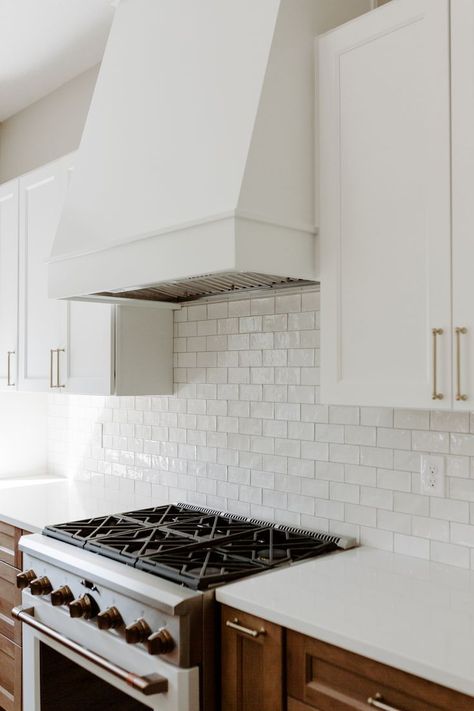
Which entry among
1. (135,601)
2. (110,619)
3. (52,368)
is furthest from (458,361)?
(52,368)

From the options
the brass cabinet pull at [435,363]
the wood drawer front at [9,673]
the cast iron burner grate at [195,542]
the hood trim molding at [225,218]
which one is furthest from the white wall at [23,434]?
the brass cabinet pull at [435,363]

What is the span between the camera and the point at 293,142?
1864 millimetres

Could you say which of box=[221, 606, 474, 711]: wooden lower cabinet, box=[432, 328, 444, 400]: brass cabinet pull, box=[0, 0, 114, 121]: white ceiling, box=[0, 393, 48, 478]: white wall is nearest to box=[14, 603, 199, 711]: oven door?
box=[221, 606, 474, 711]: wooden lower cabinet

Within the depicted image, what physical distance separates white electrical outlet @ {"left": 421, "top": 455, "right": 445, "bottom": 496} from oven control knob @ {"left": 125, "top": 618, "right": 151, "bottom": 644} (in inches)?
33.5

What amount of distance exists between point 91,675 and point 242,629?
642 mm

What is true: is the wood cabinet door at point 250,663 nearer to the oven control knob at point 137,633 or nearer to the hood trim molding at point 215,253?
the oven control knob at point 137,633

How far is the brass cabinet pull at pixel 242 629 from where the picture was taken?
1.59 m

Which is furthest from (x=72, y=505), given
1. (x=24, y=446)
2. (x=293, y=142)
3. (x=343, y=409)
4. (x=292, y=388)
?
(x=293, y=142)

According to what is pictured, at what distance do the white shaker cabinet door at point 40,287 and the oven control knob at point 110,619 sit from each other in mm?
1209

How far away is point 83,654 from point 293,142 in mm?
1537

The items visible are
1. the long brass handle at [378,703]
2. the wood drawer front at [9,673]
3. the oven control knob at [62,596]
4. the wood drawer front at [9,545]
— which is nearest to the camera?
the long brass handle at [378,703]

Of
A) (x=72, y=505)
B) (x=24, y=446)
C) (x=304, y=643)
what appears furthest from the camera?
(x=24, y=446)

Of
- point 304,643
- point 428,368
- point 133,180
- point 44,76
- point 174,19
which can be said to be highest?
point 44,76

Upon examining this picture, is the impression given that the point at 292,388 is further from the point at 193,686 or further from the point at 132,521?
the point at 193,686
